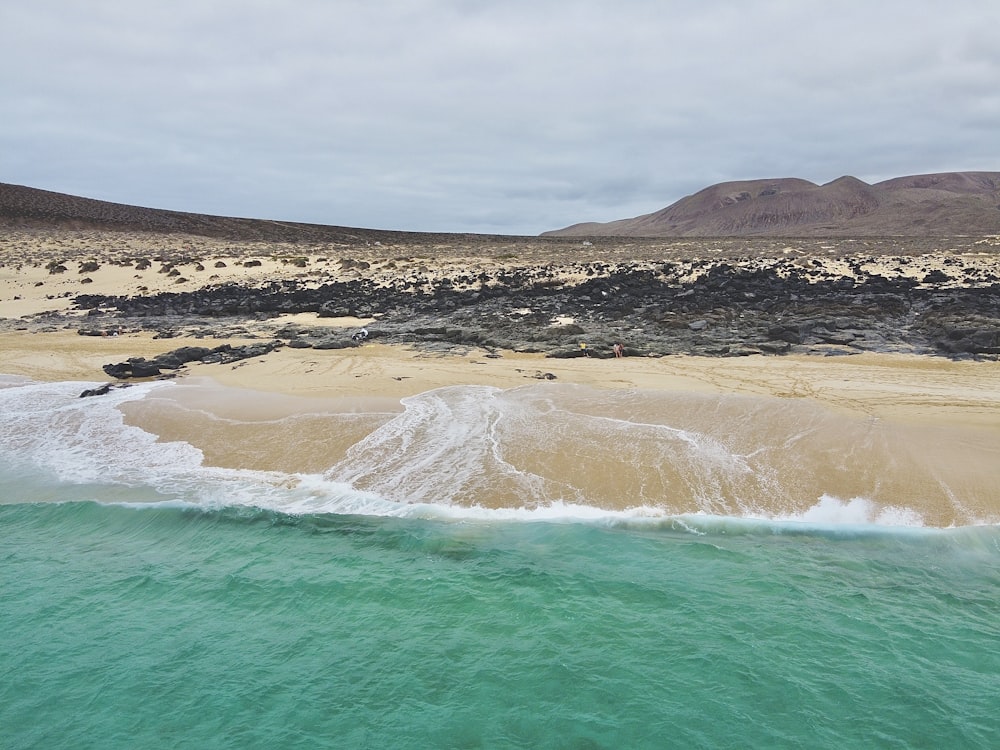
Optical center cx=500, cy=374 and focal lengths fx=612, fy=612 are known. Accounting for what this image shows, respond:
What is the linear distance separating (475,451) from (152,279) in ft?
88.7

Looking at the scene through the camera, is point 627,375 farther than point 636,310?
No

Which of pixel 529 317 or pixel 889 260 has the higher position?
pixel 889 260

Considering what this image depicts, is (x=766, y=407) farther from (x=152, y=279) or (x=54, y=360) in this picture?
(x=152, y=279)

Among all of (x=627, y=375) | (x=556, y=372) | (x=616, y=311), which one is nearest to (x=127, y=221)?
(x=616, y=311)

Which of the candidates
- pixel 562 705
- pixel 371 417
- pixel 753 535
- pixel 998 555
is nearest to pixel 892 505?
pixel 998 555

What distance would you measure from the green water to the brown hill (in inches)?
1924

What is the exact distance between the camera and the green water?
13.7 feet

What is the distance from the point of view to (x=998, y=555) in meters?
5.88

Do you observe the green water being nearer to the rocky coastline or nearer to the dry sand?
the dry sand

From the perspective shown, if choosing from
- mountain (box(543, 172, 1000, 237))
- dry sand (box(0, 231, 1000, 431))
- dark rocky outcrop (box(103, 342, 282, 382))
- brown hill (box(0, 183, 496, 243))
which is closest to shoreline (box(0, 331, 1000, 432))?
dry sand (box(0, 231, 1000, 431))

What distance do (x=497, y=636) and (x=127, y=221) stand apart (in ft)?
194

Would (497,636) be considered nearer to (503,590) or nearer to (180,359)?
(503,590)

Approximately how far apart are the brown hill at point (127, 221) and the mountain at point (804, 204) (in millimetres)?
83593

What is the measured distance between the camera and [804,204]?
165 m
